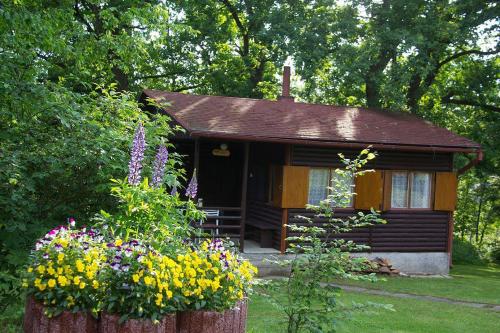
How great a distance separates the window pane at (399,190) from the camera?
15406 mm

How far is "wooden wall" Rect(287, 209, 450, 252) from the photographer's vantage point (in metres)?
15.2

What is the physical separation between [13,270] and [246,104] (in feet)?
36.4

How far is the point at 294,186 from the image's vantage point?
548 inches

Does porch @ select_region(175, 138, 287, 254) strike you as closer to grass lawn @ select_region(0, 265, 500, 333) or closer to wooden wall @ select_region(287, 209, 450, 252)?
wooden wall @ select_region(287, 209, 450, 252)

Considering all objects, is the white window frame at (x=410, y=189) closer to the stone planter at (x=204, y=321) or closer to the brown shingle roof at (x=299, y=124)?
the brown shingle roof at (x=299, y=124)

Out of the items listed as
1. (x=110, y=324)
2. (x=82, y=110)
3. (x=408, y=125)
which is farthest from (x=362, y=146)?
(x=110, y=324)

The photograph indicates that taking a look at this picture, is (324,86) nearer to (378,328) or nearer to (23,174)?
(378,328)

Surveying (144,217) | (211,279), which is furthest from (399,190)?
(211,279)

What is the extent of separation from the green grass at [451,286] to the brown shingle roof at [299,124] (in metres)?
3.26

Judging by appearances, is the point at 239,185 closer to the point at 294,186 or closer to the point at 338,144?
the point at 294,186

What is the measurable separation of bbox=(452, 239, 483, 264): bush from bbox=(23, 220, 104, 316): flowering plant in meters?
18.8

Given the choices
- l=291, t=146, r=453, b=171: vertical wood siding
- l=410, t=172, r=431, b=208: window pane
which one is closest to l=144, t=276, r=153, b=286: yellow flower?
l=291, t=146, r=453, b=171: vertical wood siding

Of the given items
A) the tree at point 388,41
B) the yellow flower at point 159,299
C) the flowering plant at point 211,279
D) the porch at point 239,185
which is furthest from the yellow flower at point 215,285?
the tree at point 388,41

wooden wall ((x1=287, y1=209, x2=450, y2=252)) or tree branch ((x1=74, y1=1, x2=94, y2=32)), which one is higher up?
tree branch ((x1=74, y1=1, x2=94, y2=32))
